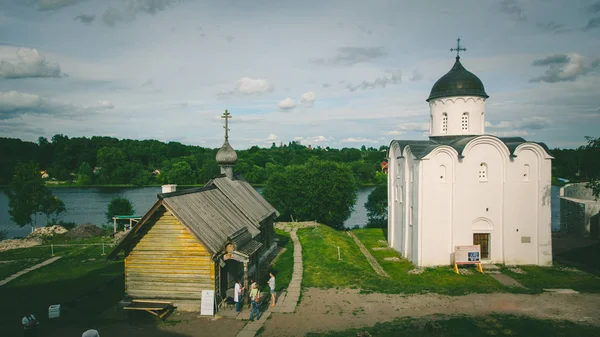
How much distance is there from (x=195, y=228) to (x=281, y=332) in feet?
14.3

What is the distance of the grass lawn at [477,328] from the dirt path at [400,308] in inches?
20.9

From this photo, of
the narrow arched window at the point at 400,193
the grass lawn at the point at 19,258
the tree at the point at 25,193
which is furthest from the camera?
the tree at the point at 25,193

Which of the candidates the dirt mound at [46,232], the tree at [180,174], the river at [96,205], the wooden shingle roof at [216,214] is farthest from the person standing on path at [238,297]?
the tree at [180,174]

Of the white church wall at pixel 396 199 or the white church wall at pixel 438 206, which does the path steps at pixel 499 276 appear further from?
the white church wall at pixel 396 199

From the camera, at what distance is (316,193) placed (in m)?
37.1

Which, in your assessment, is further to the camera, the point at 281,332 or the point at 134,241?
the point at 134,241

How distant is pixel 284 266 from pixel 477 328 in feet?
33.4

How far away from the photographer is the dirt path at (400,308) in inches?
469

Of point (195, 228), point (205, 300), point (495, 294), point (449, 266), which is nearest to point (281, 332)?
point (205, 300)

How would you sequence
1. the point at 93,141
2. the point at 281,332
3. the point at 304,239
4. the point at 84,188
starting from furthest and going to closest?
1. the point at 93,141
2. the point at 84,188
3. the point at 304,239
4. the point at 281,332

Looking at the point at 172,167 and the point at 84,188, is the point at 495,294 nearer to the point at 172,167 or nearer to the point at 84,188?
the point at 172,167

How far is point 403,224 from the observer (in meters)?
22.5

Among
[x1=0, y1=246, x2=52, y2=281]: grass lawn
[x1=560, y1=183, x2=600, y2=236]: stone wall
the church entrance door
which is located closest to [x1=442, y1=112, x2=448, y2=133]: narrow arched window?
the church entrance door

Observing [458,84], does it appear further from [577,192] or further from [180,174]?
[180,174]
